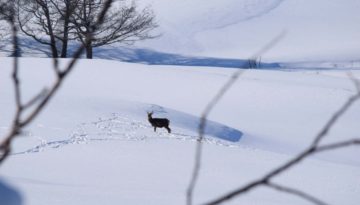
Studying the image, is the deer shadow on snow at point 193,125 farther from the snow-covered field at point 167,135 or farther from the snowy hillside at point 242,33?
the snowy hillside at point 242,33

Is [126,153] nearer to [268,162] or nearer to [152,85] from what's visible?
[268,162]

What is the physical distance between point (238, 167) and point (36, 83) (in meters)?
5.53

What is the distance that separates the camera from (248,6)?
29.3m

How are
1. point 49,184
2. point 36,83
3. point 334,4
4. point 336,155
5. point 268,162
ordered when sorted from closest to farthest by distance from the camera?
point 49,184
point 268,162
point 336,155
point 36,83
point 334,4

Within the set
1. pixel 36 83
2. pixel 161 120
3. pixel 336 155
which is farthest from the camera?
pixel 36 83

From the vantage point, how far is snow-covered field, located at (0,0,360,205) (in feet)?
17.2

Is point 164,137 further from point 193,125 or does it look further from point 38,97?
point 38,97

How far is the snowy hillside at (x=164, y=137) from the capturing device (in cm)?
532

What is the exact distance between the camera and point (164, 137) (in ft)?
27.8

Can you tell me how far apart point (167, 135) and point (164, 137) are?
21 centimetres

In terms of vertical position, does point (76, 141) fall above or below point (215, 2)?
below

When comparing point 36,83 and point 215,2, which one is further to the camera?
point 215,2

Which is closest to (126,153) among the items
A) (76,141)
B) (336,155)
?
(76,141)

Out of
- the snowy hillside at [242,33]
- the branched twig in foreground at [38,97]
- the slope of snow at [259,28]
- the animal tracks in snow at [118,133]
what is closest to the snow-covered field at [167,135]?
the animal tracks in snow at [118,133]
